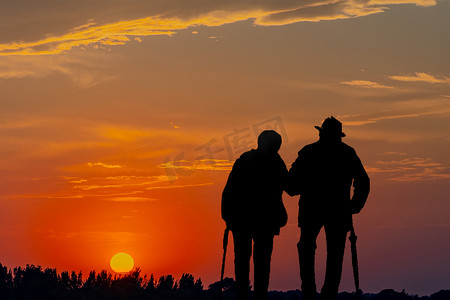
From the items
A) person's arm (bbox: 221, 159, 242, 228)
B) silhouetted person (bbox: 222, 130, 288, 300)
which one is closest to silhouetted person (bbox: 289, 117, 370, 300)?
silhouetted person (bbox: 222, 130, 288, 300)

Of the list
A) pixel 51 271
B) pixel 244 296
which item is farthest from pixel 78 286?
pixel 244 296

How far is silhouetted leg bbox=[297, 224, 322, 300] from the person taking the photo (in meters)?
16.7

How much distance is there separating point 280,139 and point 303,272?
2.76 m

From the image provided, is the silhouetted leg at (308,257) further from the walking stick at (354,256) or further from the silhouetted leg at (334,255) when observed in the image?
the walking stick at (354,256)

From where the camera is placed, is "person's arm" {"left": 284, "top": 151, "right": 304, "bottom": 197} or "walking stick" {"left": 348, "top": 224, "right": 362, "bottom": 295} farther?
"walking stick" {"left": 348, "top": 224, "right": 362, "bottom": 295}

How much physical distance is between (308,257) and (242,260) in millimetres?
1718

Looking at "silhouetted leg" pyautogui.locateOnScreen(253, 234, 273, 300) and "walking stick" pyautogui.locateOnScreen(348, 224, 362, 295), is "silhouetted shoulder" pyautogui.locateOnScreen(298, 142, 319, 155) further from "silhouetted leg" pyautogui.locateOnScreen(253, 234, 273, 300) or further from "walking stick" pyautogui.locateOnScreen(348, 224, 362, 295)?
"silhouetted leg" pyautogui.locateOnScreen(253, 234, 273, 300)

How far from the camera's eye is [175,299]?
5231 inches

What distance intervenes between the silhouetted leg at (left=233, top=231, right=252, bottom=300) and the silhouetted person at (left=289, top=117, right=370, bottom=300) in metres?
1.36

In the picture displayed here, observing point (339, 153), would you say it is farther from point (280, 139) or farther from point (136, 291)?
point (136, 291)

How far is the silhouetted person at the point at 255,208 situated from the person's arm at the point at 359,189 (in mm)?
1465

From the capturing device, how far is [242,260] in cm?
1788

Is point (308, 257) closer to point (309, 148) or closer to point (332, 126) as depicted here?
point (309, 148)

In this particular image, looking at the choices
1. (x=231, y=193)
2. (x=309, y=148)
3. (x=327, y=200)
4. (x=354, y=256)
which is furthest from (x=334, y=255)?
(x=231, y=193)
